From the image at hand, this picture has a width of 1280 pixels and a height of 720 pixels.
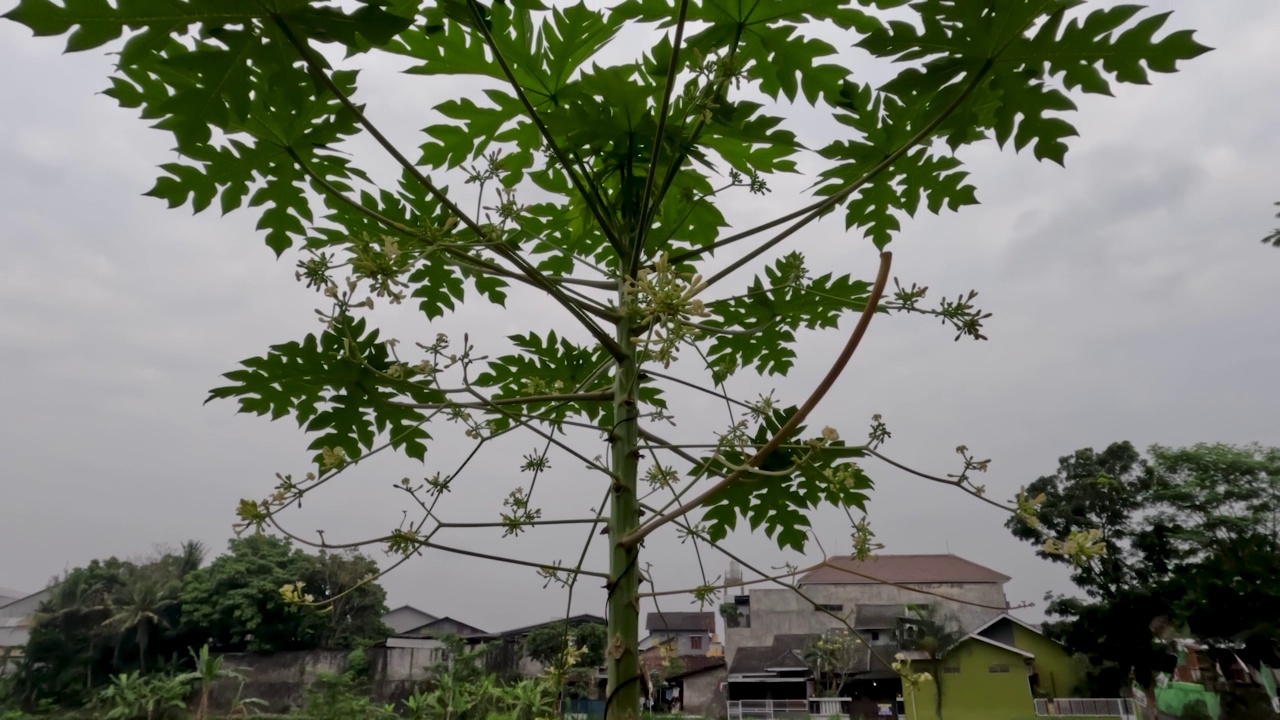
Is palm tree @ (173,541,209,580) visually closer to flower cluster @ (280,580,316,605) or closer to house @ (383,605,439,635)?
house @ (383,605,439,635)

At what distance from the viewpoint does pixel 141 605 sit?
48.9 feet

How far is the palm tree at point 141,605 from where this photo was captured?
14.4m

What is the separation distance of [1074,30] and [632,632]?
717mm

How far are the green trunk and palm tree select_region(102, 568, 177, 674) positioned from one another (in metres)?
17.9

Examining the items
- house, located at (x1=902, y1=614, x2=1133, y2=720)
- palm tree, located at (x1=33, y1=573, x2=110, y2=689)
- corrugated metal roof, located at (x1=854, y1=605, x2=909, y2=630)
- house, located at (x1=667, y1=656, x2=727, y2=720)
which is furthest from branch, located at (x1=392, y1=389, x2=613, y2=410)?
corrugated metal roof, located at (x1=854, y1=605, x2=909, y2=630)

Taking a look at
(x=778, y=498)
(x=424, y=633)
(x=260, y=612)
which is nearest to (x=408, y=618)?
(x=424, y=633)

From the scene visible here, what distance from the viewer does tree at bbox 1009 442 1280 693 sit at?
27.2ft

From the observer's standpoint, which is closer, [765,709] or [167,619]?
[765,709]

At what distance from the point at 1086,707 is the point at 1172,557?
3.89 m

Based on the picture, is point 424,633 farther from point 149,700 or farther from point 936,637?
point 936,637

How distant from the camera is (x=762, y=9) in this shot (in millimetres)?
789

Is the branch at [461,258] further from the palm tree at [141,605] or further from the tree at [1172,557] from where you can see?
the palm tree at [141,605]

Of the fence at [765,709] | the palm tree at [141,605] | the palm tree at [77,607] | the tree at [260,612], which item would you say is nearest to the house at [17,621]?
the palm tree at [77,607]

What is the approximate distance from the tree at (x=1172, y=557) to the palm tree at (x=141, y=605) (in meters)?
17.7
